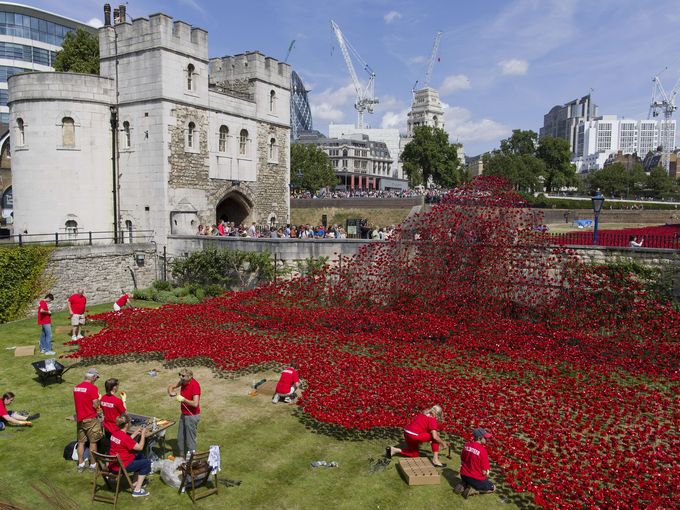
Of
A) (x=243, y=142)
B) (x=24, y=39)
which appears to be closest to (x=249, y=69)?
(x=243, y=142)

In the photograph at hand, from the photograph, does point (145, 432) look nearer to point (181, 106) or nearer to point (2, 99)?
point (181, 106)

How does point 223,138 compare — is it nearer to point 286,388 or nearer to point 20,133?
point 20,133

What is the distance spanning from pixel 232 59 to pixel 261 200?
9.42 m

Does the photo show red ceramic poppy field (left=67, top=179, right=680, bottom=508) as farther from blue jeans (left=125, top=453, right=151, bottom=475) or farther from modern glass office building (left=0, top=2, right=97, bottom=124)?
modern glass office building (left=0, top=2, right=97, bottom=124)

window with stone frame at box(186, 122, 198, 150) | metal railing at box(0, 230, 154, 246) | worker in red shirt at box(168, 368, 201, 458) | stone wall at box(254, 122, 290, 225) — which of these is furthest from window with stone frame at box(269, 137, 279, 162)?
worker in red shirt at box(168, 368, 201, 458)

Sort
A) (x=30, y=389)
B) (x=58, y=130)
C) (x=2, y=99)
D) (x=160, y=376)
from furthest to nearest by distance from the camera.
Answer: (x=2, y=99)
(x=58, y=130)
(x=160, y=376)
(x=30, y=389)

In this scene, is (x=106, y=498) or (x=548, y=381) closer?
(x=106, y=498)

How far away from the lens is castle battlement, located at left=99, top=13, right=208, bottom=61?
26281 mm

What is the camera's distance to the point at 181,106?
27.6 m

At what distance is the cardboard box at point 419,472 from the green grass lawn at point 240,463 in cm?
13

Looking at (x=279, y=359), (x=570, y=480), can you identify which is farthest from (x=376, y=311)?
(x=570, y=480)

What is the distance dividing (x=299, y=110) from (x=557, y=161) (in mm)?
111571

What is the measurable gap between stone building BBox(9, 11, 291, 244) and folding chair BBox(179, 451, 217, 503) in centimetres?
2061

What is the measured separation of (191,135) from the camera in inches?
1121
